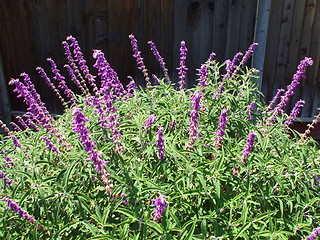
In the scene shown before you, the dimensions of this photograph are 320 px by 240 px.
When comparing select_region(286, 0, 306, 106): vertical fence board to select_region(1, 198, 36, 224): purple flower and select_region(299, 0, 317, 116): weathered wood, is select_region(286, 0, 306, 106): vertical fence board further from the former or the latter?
select_region(1, 198, 36, 224): purple flower

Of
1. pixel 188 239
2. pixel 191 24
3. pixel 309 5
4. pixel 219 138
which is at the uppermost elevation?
pixel 309 5

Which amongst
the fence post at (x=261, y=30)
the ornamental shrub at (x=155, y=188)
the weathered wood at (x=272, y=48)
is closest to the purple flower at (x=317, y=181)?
the ornamental shrub at (x=155, y=188)

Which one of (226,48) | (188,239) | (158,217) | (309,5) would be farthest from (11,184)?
(309,5)

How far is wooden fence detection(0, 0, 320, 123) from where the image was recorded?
466cm

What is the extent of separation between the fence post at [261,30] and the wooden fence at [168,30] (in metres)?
0.05

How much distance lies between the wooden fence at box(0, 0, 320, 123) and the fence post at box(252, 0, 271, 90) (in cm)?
5

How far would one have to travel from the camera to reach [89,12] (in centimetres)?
482

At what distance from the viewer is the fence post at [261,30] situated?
4422mm

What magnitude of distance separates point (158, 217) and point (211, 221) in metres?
0.28

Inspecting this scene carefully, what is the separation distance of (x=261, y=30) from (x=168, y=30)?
125 centimetres

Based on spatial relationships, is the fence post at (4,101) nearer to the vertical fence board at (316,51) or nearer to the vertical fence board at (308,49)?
the vertical fence board at (308,49)

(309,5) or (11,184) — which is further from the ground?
(309,5)

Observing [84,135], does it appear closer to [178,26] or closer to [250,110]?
[250,110]

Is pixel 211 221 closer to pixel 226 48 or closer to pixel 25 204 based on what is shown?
pixel 25 204
